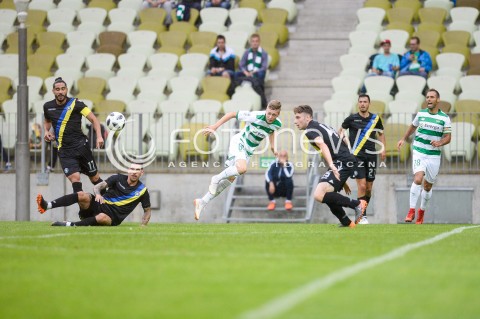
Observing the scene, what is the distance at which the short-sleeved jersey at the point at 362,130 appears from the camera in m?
18.5

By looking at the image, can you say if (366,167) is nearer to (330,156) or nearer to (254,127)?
(254,127)

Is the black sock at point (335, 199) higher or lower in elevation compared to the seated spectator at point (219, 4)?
lower

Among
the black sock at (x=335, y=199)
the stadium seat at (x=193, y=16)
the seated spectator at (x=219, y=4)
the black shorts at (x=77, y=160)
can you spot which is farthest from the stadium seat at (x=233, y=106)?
the black sock at (x=335, y=199)

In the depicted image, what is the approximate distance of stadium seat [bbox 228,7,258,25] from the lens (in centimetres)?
2680

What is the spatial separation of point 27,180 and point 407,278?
13.7 meters

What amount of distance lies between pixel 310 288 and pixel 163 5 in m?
21.4

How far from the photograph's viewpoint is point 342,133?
55.9 ft

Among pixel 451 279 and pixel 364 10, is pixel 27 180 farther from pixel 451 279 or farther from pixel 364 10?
pixel 451 279

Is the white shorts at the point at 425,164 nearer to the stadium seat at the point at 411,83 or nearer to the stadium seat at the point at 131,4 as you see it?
the stadium seat at the point at 411,83

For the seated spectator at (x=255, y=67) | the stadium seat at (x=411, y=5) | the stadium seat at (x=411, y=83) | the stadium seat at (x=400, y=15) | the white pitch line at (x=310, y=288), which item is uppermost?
the stadium seat at (x=411, y=5)

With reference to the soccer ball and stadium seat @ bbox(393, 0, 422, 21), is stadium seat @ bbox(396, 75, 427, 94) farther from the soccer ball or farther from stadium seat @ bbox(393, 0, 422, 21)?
the soccer ball

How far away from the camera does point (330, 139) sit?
14.9m

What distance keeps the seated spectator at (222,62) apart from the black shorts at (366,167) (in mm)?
6566

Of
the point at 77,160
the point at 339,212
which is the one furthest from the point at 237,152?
the point at 77,160
